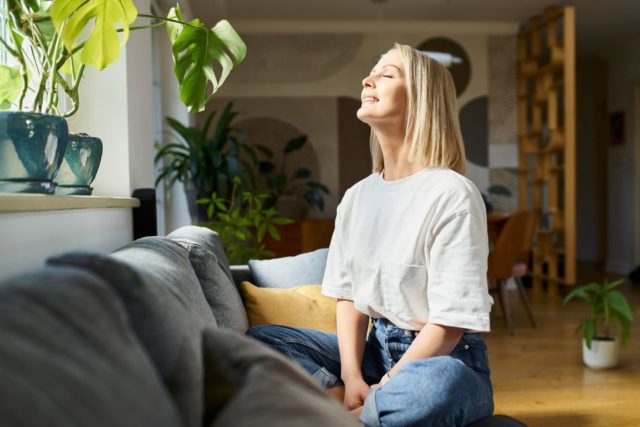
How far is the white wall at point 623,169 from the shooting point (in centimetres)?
839

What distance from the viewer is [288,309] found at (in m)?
2.44

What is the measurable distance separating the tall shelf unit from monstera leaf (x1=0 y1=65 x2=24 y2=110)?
5.35 meters

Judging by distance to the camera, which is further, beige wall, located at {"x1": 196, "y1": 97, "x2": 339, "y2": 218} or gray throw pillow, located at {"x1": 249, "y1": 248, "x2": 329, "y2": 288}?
beige wall, located at {"x1": 196, "y1": 97, "x2": 339, "y2": 218}

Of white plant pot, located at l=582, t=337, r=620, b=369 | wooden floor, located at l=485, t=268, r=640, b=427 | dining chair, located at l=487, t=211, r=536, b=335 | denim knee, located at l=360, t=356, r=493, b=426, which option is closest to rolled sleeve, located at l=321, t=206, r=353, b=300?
denim knee, located at l=360, t=356, r=493, b=426

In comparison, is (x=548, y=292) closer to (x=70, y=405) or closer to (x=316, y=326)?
(x=316, y=326)

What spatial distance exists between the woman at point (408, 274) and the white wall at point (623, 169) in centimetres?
740

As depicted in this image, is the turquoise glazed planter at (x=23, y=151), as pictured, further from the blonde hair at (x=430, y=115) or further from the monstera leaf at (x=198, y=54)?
the blonde hair at (x=430, y=115)

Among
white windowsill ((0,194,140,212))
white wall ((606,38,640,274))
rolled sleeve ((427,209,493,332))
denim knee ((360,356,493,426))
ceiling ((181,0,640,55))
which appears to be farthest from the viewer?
white wall ((606,38,640,274))

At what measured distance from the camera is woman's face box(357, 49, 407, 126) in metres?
1.68

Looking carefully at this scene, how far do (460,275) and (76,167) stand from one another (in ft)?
3.85

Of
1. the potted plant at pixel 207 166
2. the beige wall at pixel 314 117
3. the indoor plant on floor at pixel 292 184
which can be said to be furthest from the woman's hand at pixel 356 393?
the beige wall at pixel 314 117

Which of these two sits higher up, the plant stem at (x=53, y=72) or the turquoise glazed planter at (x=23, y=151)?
the plant stem at (x=53, y=72)

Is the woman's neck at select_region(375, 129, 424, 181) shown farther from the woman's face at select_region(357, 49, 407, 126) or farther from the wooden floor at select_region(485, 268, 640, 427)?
the wooden floor at select_region(485, 268, 640, 427)

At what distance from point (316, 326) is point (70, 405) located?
1919 mm
